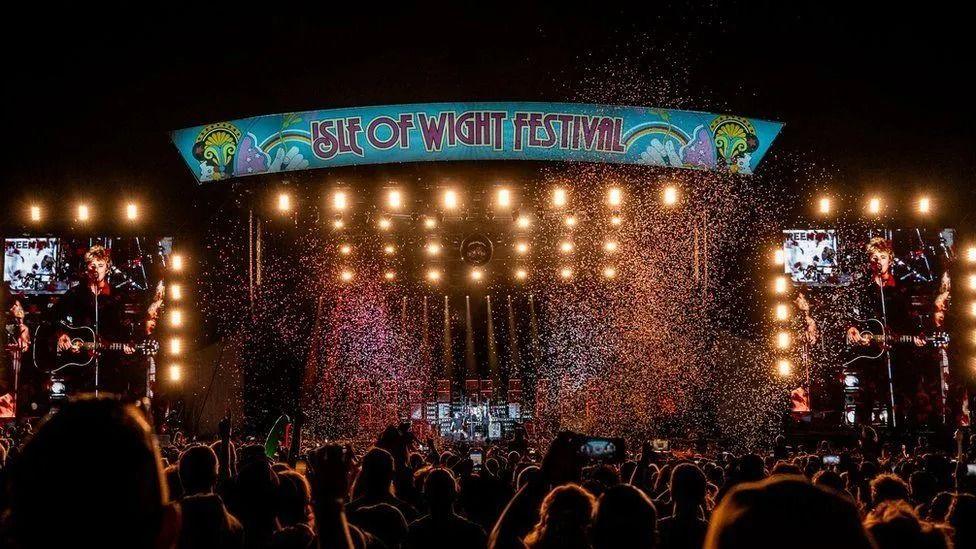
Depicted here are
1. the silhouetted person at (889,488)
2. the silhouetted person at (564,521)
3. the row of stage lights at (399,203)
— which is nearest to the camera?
the silhouetted person at (564,521)

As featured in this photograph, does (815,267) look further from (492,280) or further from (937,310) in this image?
(492,280)

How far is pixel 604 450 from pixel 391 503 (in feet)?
18.6

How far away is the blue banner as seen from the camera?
56.5ft

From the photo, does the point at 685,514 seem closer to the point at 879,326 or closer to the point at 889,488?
the point at 889,488

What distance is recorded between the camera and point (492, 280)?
92.4 feet

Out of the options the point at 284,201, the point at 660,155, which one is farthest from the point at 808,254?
the point at 284,201

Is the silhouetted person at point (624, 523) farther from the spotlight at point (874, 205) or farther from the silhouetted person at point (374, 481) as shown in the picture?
the spotlight at point (874, 205)

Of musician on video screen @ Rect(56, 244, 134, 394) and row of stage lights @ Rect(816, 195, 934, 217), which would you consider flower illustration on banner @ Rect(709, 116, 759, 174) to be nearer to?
row of stage lights @ Rect(816, 195, 934, 217)

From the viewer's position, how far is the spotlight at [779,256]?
2180cm

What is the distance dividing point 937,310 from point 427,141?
15.4 metres

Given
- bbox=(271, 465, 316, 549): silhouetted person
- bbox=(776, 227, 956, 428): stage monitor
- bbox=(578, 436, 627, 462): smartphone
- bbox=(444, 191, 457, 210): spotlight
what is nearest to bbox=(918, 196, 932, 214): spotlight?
bbox=(776, 227, 956, 428): stage monitor

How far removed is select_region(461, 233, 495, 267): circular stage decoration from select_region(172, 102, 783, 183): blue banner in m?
5.54

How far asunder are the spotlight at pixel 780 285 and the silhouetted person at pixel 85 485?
2209cm

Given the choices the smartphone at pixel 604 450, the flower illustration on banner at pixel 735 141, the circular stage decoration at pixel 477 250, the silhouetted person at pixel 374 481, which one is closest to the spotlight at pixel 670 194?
the flower illustration on banner at pixel 735 141
